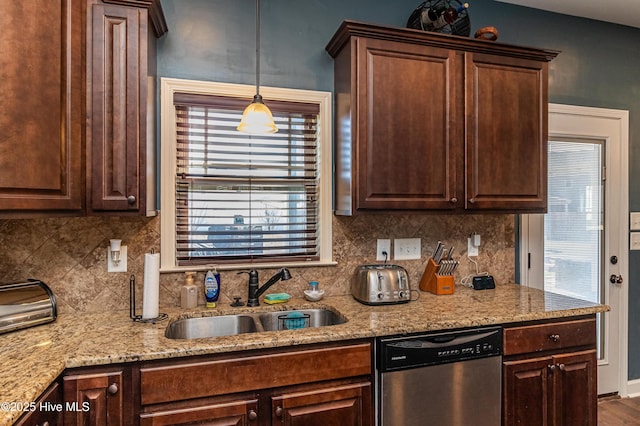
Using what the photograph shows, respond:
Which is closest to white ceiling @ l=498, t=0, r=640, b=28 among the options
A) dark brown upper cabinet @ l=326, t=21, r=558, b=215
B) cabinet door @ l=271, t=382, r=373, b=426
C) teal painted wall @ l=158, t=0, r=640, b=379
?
teal painted wall @ l=158, t=0, r=640, b=379

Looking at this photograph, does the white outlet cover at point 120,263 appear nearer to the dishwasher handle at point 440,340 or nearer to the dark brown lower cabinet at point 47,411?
the dark brown lower cabinet at point 47,411

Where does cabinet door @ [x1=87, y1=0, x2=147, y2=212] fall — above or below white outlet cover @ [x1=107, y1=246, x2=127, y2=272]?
above

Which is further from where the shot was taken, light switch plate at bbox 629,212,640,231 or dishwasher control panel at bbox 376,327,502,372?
light switch plate at bbox 629,212,640,231

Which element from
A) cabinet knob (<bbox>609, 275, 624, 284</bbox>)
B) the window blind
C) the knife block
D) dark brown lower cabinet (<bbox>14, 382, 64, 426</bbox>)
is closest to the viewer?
dark brown lower cabinet (<bbox>14, 382, 64, 426</bbox>)

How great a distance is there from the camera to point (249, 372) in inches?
59.2

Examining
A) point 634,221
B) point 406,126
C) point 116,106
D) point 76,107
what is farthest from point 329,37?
point 634,221

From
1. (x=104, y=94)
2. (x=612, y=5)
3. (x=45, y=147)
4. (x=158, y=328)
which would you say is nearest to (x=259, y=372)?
(x=158, y=328)

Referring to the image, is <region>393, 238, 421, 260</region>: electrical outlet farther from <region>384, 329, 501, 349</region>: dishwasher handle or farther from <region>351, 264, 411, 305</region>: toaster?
<region>384, 329, 501, 349</region>: dishwasher handle

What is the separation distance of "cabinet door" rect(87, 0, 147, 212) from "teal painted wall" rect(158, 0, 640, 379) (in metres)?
0.39

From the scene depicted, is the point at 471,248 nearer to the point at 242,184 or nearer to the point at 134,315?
the point at 242,184

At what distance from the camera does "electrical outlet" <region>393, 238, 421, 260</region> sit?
240cm

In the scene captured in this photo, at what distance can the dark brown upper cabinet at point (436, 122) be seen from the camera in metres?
1.99

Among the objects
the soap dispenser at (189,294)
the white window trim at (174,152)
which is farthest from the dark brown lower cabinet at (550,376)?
the soap dispenser at (189,294)

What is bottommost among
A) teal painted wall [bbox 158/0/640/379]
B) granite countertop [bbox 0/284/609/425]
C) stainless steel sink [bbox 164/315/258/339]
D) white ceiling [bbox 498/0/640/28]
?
stainless steel sink [bbox 164/315/258/339]
